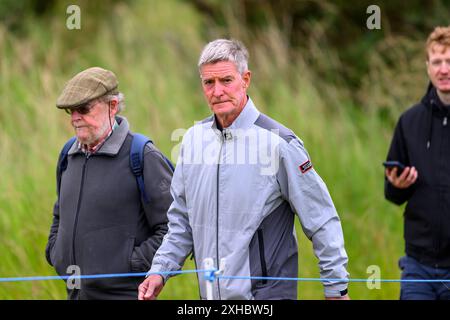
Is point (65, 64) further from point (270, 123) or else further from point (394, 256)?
point (270, 123)

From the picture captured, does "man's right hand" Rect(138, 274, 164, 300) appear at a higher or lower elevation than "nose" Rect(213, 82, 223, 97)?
lower

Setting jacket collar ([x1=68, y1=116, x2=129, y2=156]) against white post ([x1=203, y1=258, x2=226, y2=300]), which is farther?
jacket collar ([x1=68, y1=116, x2=129, y2=156])

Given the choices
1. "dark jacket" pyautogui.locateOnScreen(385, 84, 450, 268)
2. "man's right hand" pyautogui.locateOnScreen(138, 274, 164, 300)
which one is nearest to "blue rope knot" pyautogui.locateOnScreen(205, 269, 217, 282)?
"man's right hand" pyautogui.locateOnScreen(138, 274, 164, 300)

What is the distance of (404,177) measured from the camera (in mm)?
5496

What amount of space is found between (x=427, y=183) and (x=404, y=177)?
18cm

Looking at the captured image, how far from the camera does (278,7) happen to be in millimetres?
12344

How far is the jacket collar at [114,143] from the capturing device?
4793 millimetres

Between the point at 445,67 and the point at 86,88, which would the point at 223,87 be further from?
the point at 445,67

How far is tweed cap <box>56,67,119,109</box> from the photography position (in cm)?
471

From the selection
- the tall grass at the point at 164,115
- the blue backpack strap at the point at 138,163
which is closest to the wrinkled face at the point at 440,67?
the blue backpack strap at the point at 138,163

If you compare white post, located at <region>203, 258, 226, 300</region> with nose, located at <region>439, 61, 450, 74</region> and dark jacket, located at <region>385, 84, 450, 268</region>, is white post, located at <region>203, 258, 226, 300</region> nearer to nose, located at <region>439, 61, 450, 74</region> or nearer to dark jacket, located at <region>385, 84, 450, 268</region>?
dark jacket, located at <region>385, 84, 450, 268</region>

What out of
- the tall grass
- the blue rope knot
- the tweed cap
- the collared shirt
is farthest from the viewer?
Answer: the tall grass

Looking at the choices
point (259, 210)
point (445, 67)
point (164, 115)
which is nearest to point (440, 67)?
point (445, 67)
